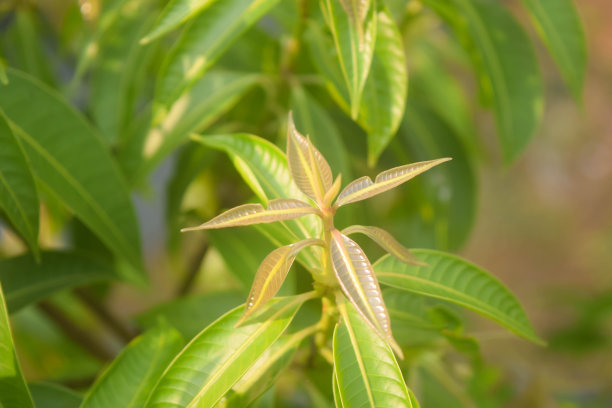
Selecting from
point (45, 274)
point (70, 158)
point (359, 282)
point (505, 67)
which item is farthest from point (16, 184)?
point (505, 67)

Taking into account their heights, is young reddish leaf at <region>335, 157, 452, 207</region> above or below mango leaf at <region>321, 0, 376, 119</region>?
below

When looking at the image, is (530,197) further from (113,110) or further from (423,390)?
(113,110)

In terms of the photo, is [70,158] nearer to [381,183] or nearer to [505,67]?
[381,183]

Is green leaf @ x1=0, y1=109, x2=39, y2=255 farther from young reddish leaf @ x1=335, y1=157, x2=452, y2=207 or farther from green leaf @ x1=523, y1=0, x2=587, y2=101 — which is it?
green leaf @ x1=523, y1=0, x2=587, y2=101

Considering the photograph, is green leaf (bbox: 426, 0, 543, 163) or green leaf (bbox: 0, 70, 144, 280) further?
green leaf (bbox: 426, 0, 543, 163)

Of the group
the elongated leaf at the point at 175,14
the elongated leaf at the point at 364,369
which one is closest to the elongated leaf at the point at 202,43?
the elongated leaf at the point at 175,14

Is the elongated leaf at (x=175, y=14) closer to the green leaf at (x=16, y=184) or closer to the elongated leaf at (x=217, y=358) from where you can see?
the green leaf at (x=16, y=184)

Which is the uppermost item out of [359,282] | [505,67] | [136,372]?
[505,67]

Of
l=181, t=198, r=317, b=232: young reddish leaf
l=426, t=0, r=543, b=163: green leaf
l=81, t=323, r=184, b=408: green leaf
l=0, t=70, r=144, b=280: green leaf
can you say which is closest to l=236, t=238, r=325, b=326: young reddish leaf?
l=181, t=198, r=317, b=232: young reddish leaf
